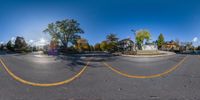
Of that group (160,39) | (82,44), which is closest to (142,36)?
(82,44)

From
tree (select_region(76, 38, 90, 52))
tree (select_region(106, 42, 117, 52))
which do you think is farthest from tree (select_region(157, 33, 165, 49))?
tree (select_region(76, 38, 90, 52))

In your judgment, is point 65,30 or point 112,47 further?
point 112,47

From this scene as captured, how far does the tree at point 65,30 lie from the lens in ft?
22.5

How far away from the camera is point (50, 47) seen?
704 cm

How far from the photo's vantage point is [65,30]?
24.5 feet

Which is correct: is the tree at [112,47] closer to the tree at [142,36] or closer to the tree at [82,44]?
the tree at [142,36]

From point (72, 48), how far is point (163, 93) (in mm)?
4333

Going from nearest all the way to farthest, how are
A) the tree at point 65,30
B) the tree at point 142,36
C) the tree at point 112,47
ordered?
the tree at point 65,30 < the tree at point 142,36 < the tree at point 112,47

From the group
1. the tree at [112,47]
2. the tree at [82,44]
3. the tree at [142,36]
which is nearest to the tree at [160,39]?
the tree at [142,36]

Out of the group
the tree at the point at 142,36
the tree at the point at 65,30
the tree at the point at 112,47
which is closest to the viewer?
the tree at the point at 65,30

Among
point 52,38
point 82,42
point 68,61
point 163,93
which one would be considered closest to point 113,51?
point 68,61

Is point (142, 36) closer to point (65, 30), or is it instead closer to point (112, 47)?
point (112, 47)

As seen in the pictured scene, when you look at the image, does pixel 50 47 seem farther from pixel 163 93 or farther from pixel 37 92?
pixel 163 93

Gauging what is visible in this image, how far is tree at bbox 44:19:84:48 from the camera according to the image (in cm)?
687
